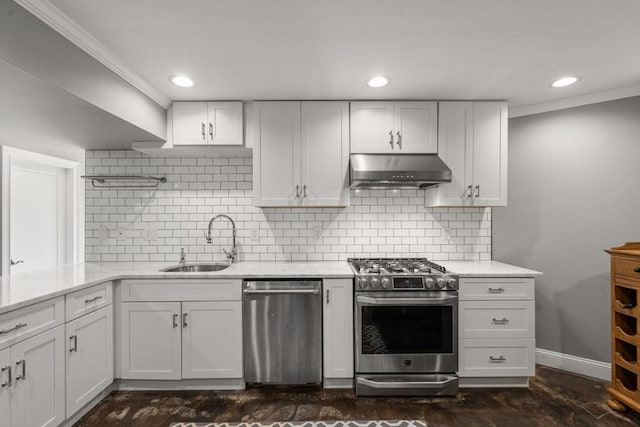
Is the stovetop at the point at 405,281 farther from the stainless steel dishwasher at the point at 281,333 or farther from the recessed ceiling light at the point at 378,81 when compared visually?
the recessed ceiling light at the point at 378,81

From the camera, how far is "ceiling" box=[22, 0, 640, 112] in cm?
159

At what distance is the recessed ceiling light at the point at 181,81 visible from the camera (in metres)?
2.34

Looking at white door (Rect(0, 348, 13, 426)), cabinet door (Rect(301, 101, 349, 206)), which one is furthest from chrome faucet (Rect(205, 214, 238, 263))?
white door (Rect(0, 348, 13, 426))

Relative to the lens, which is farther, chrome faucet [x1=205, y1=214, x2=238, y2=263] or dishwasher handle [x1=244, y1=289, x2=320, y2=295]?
chrome faucet [x1=205, y1=214, x2=238, y2=263]

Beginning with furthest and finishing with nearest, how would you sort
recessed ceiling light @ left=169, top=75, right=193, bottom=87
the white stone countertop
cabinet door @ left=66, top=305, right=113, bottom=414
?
recessed ceiling light @ left=169, top=75, right=193, bottom=87
cabinet door @ left=66, top=305, right=113, bottom=414
the white stone countertop

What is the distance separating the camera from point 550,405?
2.29 metres

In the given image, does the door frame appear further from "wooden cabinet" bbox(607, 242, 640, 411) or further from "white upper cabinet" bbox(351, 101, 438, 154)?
"wooden cabinet" bbox(607, 242, 640, 411)

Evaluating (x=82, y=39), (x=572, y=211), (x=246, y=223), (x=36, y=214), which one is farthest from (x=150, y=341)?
(x=572, y=211)

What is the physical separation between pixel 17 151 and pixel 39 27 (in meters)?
2.24

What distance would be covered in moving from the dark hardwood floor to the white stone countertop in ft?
3.05

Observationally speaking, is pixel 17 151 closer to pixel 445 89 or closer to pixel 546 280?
pixel 445 89

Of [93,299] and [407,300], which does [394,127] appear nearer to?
[407,300]

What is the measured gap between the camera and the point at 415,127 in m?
2.80

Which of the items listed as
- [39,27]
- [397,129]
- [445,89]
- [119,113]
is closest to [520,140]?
[445,89]
